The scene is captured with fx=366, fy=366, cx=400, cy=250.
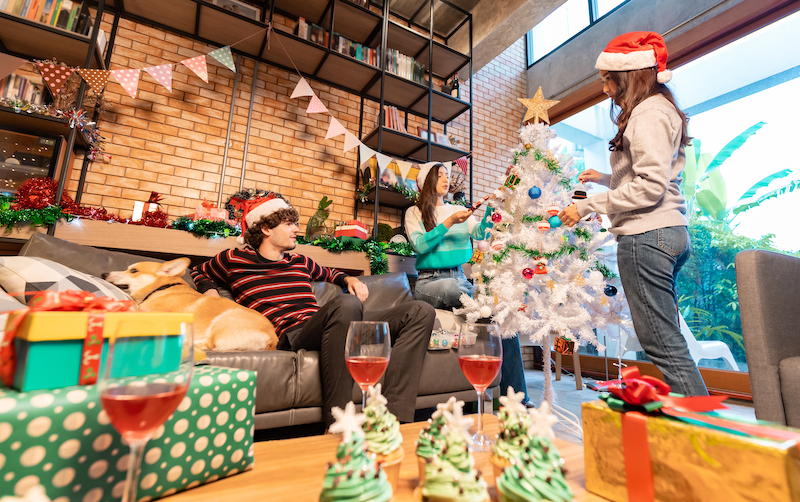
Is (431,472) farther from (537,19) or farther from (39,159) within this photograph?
(537,19)

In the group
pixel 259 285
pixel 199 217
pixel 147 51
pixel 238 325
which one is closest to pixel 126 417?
pixel 238 325

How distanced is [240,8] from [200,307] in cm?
273

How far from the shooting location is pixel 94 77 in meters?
2.42

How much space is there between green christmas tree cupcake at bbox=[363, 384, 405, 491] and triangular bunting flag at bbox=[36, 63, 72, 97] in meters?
3.01

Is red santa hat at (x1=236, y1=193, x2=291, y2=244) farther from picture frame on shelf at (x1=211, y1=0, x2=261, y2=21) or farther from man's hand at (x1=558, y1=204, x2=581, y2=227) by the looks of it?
picture frame on shelf at (x1=211, y1=0, x2=261, y2=21)

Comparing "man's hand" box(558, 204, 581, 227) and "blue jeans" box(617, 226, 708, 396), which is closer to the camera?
"blue jeans" box(617, 226, 708, 396)

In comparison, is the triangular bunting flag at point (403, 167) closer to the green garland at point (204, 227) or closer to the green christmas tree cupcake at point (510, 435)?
the green garland at point (204, 227)

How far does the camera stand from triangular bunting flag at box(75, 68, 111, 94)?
2393mm

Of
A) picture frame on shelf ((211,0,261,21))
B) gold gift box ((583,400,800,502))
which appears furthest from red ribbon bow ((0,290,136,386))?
picture frame on shelf ((211,0,261,21))

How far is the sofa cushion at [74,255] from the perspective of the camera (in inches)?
64.4

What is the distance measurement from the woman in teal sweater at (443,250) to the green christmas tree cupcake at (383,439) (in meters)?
1.76

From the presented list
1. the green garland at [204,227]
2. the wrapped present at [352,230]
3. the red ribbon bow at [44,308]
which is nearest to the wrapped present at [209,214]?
the green garland at [204,227]

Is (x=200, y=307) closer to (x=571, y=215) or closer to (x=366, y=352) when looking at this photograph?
(x=366, y=352)

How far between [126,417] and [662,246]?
1.62m
